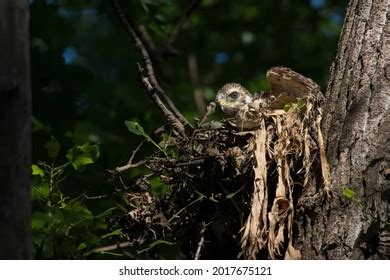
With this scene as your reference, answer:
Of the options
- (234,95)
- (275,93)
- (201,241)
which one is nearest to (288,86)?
(275,93)

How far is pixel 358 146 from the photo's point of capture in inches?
167

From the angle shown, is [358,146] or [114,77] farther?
[114,77]

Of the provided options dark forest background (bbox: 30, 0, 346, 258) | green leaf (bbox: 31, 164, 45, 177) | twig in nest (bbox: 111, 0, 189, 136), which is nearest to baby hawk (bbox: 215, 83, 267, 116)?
dark forest background (bbox: 30, 0, 346, 258)

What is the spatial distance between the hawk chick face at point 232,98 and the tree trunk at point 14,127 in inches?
117

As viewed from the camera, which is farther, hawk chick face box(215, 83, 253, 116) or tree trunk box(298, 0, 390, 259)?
hawk chick face box(215, 83, 253, 116)

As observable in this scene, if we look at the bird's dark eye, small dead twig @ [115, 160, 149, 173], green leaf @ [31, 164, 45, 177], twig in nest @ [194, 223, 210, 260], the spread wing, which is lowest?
twig in nest @ [194, 223, 210, 260]

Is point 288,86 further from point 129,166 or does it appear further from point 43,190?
point 43,190

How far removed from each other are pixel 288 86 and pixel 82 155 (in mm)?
1318

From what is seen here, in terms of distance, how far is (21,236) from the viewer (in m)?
3.09

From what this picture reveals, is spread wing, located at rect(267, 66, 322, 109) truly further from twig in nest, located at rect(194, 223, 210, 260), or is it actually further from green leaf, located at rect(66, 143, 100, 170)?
green leaf, located at rect(66, 143, 100, 170)

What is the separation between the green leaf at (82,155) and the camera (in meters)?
4.95

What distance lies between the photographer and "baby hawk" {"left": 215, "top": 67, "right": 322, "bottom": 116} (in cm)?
510

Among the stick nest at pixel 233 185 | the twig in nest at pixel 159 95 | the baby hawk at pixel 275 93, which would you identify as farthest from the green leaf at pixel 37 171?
the baby hawk at pixel 275 93

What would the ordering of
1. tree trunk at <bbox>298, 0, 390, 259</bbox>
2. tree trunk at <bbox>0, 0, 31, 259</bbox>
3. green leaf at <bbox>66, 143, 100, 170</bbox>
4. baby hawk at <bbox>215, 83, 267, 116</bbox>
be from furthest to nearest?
1. baby hawk at <bbox>215, 83, 267, 116</bbox>
2. green leaf at <bbox>66, 143, 100, 170</bbox>
3. tree trunk at <bbox>298, 0, 390, 259</bbox>
4. tree trunk at <bbox>0, 0, 31, 259</bbox>
